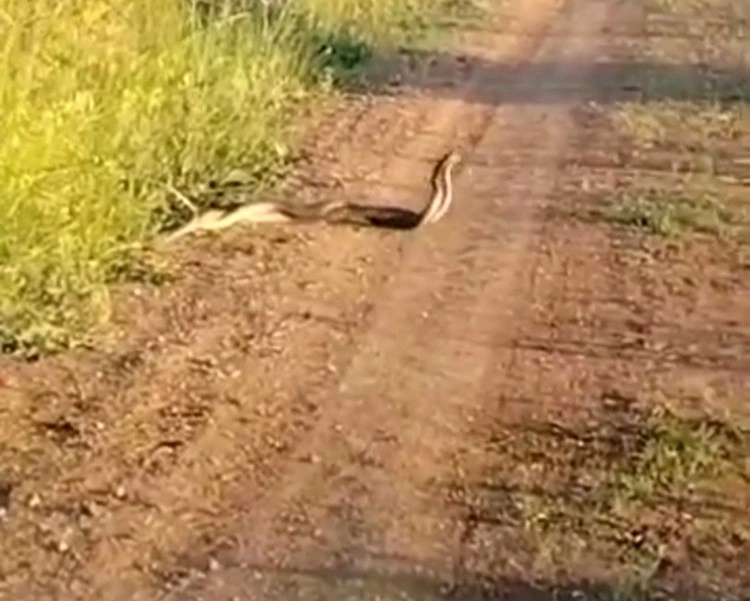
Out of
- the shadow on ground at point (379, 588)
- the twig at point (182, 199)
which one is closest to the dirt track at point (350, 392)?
the shadow on ground at point (379, 588)

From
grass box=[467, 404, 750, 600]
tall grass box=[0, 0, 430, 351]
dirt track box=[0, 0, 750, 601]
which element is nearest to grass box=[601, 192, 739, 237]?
dirt track box=[0, 0, 750, 601]

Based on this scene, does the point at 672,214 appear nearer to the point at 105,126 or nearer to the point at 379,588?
the point at 105,126

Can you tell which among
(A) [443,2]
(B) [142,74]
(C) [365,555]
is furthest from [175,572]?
(A) [443,2]

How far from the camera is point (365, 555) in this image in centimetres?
479

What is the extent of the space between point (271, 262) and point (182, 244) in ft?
1.10

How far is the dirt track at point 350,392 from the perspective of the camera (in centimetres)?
477

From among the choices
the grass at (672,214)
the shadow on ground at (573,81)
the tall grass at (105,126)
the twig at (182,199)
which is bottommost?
the shadow on ground at (573,81)

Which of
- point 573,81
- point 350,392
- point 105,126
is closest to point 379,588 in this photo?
point 350,392

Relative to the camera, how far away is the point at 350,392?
19.3ft

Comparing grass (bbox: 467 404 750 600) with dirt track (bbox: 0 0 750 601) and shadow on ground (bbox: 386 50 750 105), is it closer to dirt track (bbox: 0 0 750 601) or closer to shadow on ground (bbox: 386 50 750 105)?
dirt track (bbox: 0 0 750 601)

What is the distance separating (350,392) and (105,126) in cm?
179

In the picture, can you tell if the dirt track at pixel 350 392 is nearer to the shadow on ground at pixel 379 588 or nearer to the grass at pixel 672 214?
the shadow on ground at pixel 379 588

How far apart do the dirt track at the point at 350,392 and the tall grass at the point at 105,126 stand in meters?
0.19

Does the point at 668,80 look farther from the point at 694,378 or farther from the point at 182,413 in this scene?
the point at 182,413
